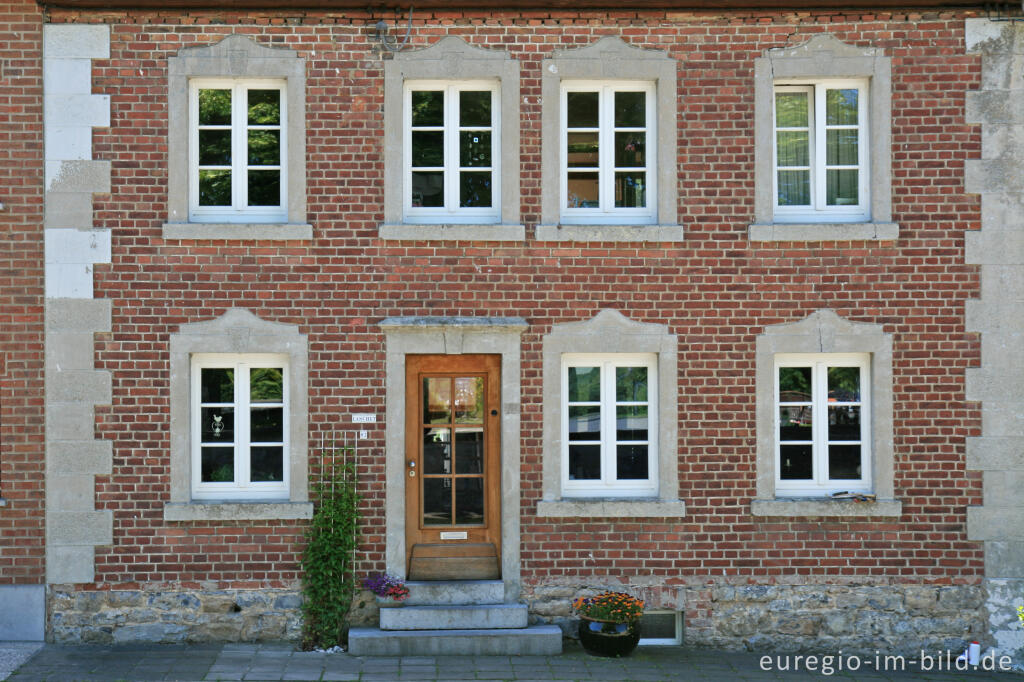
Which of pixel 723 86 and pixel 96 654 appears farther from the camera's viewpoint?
pixel 723 86

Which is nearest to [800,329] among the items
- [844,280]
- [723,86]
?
[844,280]

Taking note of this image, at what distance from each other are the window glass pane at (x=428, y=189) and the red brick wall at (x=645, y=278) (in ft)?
1.37

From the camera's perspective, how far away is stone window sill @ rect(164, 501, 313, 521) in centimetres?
996

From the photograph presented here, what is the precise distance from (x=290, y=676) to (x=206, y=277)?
12.3 ft

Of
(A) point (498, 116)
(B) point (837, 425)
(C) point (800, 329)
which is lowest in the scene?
(B) point (837, 425)

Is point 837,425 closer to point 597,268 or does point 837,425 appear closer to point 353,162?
point 597,268

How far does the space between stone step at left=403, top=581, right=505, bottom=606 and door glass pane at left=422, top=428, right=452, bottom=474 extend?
1.08 meters

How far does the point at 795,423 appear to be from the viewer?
10.4 meters

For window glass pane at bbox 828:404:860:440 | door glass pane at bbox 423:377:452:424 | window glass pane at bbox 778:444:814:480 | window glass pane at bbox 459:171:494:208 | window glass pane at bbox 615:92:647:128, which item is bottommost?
window glass pane at bbox 778:444:814:480

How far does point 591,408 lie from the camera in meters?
10.4

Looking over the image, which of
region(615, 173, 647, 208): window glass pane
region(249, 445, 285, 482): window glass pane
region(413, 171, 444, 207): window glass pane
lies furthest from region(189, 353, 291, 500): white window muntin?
region(615, 173, 647, 208): window glass pane

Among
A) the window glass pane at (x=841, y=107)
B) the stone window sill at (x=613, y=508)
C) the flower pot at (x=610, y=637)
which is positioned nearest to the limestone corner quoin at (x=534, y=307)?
the stone window sill at (x=613, y=508)

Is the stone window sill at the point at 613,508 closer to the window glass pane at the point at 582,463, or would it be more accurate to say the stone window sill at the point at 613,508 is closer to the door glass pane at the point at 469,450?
the window glass pane at the point at 582,463

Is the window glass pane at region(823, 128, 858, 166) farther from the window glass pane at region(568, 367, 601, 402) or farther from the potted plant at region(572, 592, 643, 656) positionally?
the potted plant at region(572, 592, 643, 656)
